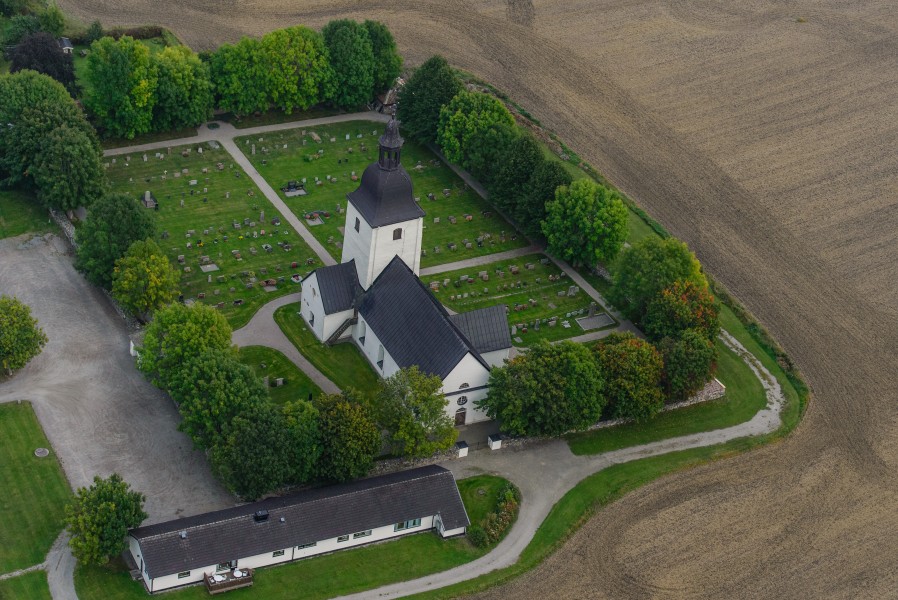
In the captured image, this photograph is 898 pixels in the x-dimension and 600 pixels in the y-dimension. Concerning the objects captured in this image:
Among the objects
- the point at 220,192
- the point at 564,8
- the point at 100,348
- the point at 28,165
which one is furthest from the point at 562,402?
the point at 564,8

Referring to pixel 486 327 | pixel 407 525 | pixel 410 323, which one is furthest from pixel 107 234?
pixel 407 525

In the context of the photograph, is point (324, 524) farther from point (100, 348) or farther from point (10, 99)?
point (10, 99)

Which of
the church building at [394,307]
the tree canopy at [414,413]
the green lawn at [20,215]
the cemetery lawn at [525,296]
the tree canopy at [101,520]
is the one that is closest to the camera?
the tree canopy at [101,520]

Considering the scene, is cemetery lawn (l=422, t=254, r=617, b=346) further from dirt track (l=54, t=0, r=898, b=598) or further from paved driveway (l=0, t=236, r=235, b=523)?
paved driveway (l=0, t=236, r=235, b=523)

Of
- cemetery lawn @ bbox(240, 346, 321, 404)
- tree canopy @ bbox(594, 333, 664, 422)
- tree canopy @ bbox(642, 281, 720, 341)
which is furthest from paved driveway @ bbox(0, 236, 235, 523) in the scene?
tree canopy @ bbox(642, 281, 720, 341)

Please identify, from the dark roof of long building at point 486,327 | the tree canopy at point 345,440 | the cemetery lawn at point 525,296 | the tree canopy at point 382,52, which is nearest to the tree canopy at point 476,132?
the cemetery lawn at point 525,296

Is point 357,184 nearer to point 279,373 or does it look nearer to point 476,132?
point 476,132

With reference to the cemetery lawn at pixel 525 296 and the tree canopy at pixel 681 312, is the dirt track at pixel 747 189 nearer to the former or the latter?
the tree canopy at pixel 681 312
